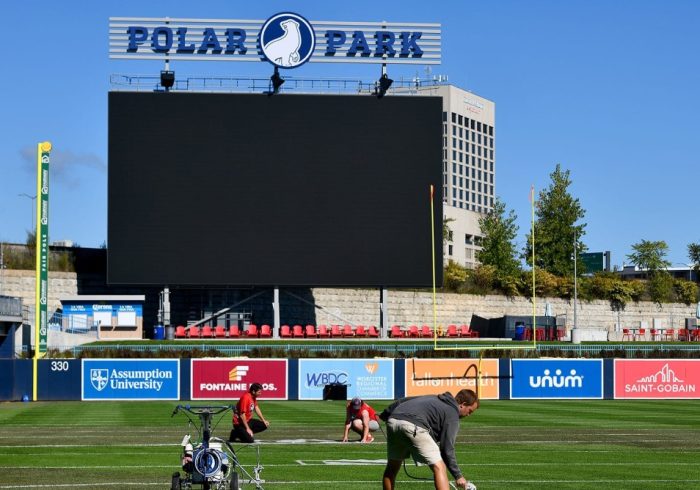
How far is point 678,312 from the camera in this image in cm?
9725

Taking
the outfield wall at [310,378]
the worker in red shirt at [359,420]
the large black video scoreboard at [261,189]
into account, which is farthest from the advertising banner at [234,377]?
the large black video scoreboard at [261,189]

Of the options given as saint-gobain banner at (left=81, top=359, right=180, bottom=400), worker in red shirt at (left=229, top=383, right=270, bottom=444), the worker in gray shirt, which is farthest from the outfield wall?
the worker in gray shirt

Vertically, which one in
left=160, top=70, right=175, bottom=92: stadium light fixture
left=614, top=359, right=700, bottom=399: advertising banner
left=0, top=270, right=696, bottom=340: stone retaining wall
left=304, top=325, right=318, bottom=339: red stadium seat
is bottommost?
left=614, top=359, right=700, bottom=399: advertising banner

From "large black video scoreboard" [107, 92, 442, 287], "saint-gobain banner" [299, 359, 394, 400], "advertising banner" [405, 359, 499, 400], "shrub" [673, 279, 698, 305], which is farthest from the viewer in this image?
"shrub" [673, 279, 698, 305]

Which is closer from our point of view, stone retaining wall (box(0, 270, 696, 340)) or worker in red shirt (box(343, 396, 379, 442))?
worker in red shirt (box(343, 396, 379, 442))

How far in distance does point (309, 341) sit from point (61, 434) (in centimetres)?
3799

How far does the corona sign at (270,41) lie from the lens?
2699 inches

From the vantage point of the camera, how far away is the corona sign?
68562 millimetres

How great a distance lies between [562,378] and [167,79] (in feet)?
97.6

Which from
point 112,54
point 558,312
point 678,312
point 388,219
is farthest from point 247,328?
point 678,312

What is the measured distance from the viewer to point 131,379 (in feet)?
150

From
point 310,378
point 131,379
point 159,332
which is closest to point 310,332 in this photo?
point 159,332

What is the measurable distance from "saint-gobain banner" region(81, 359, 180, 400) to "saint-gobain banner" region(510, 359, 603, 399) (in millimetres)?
13590

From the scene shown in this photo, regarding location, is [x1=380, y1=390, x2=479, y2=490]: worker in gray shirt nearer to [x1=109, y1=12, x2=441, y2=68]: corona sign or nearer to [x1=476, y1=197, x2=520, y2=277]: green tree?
[x1=109, y1=12, x2=441, y2=68]: corona sign
